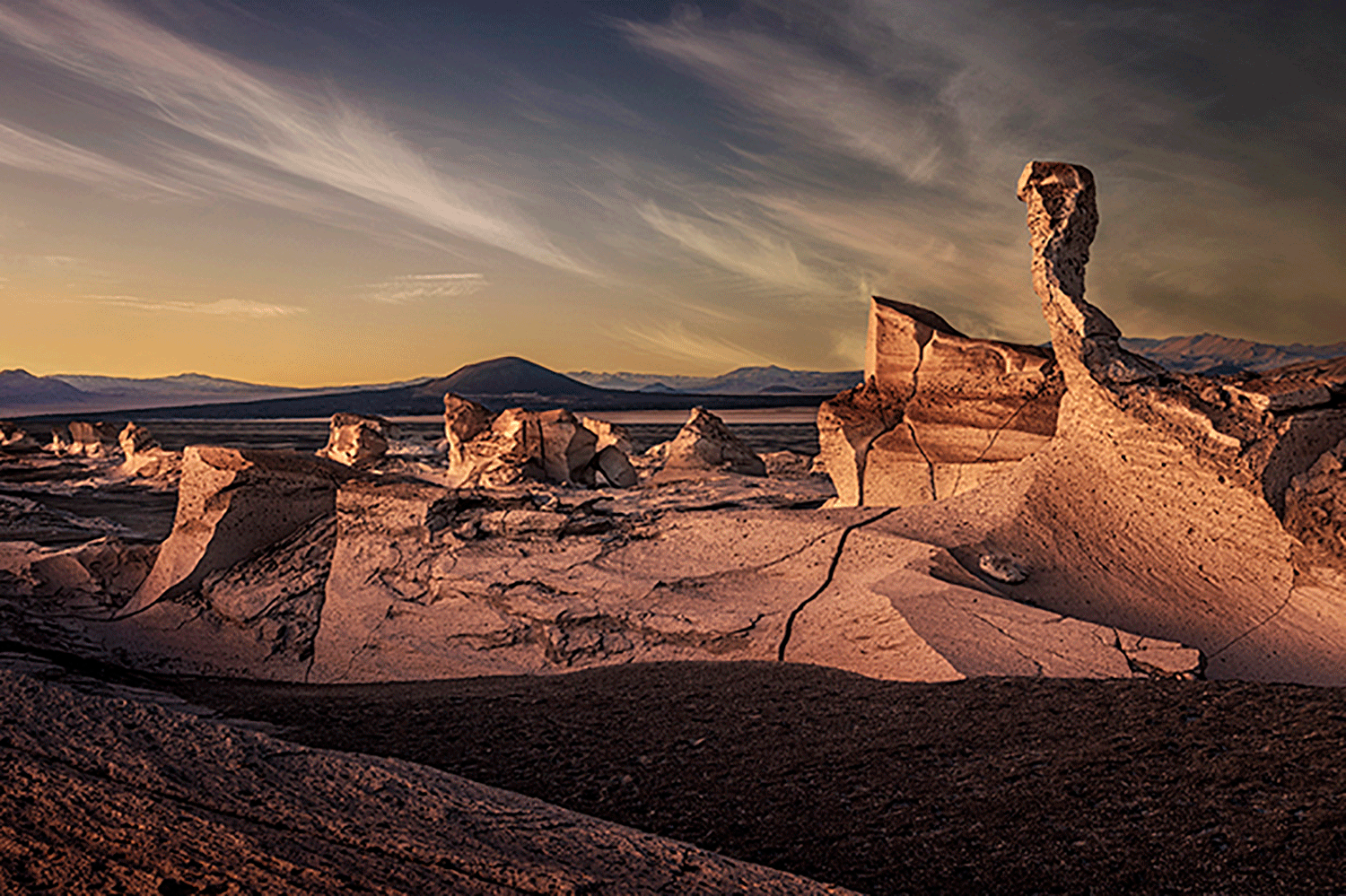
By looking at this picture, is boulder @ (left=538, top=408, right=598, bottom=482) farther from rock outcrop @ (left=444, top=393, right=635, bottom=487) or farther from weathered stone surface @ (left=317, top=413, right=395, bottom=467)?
weathered stone surface @ (left=317, top=413, right=395, bottom=467)

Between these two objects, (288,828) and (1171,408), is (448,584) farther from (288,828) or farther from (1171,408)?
(1171,408)

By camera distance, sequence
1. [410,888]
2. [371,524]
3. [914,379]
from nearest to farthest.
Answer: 1. [410,888]
2. [371,524]
3. [914,379]

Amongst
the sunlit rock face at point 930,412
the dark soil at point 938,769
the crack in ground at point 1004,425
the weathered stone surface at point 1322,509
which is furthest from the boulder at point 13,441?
the weathered stone surface at point 1322,509

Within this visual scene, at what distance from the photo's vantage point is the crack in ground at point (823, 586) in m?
4.40

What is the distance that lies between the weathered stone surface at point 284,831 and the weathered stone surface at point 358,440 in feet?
68.4

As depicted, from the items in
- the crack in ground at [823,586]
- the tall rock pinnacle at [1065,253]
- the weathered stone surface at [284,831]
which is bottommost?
the weathered stone surface at [284,831]

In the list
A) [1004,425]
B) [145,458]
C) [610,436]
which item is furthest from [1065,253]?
→ [145,458]

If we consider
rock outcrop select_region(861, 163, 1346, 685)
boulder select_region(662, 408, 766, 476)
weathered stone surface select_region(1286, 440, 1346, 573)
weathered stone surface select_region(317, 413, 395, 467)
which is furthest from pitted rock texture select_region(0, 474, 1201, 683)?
weathered stone surface select_region(317, 413, 395, 467)

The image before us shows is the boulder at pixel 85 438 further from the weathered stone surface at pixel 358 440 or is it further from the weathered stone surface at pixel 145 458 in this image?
the weathered stone surface at pixel 358 440

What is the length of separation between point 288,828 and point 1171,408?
522 centimetres

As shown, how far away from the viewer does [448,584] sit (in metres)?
5.50

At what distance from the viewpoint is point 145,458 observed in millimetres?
26422

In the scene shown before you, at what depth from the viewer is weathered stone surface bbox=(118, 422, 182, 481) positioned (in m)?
25.4

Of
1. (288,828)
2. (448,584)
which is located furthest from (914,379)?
(288,828)
